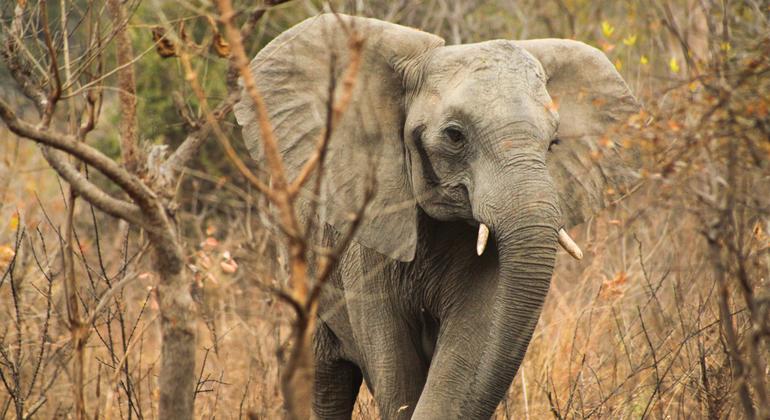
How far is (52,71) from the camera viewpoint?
341 centimetres

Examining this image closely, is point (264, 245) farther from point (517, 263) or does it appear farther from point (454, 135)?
point (517, 263)

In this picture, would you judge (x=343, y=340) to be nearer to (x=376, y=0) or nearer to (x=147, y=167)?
(x=147, y=167)

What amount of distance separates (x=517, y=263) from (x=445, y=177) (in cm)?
48

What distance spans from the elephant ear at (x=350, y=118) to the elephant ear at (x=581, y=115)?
48cm

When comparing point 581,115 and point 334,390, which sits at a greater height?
point 581,115

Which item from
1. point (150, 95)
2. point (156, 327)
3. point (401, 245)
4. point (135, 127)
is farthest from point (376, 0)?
point (135, 127)

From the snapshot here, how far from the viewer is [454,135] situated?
4.33 metres

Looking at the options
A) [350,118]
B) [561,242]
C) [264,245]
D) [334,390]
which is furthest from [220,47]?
[334,390]

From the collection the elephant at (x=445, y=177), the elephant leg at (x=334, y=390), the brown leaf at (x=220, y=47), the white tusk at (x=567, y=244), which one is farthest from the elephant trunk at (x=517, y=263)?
the elephant leg at (x=334, y=390)

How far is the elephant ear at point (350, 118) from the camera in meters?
4.61

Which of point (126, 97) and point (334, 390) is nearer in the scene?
point (126, 97)

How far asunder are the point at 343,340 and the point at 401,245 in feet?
3.72

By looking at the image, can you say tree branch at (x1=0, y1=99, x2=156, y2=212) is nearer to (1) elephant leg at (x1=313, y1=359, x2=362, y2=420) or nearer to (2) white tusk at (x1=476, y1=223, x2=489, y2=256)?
(2) white tusk at (x1=476, y1=223, x2=489, y2=256)

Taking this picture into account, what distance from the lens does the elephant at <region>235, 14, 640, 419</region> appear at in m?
4.15
